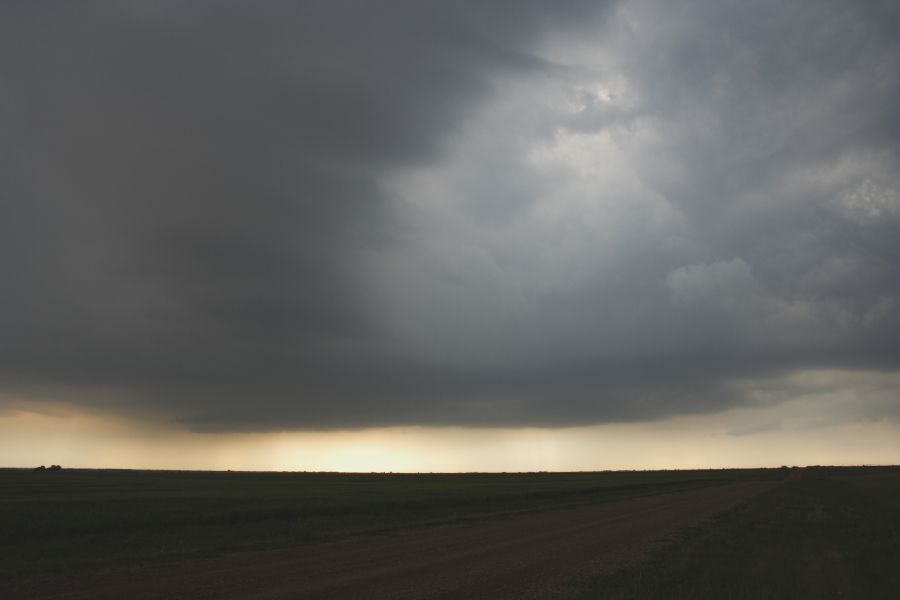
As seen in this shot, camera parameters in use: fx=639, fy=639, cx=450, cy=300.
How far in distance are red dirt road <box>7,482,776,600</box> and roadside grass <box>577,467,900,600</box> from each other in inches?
62.1

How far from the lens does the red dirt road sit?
642 inches

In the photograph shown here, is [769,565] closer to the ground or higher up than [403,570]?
closer to the ground

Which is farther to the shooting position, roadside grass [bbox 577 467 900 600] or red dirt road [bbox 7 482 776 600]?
roadside grass [bbox 577 467 900 600]

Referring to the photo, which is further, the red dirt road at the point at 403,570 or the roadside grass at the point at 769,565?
the roadside grass at the point at 769,565

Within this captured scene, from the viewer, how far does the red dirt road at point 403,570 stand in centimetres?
1631

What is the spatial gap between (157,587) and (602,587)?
11.9 meters

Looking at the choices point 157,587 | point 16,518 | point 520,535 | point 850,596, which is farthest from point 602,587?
point 16,518

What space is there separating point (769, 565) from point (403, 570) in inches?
471

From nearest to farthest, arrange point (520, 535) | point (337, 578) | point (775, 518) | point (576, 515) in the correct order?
point (337, 578) < point (520, 535) < point (775, 518) < point (576, 515)

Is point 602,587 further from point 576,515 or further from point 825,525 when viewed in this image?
point 576,515

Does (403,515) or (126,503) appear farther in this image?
(126,503)

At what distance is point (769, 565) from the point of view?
20.9m

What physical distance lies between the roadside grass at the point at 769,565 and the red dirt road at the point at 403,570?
62.1 inches

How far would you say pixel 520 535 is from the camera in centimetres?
3080
